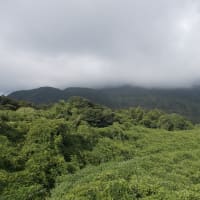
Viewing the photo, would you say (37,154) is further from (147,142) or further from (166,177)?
(147,142)

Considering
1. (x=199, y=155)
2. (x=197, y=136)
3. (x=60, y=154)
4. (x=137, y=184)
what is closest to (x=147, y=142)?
(x=199, y=155)

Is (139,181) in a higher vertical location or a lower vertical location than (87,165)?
higher

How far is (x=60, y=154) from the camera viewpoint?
2105 cm

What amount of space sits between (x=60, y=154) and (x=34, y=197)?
5.72 m

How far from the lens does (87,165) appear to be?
2222cm

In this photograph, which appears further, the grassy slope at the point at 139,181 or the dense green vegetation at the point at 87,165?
the dense green vegetation at the point at 87,165

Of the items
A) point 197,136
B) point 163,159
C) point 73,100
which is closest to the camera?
point 163,159

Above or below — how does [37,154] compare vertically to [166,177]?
above

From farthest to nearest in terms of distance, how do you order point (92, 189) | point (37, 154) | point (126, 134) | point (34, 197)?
1. point (126, 134)
2. point (37, 154)
3. point (34, 197)
4. point (92, 189)

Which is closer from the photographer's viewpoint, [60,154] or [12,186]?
[12,186]

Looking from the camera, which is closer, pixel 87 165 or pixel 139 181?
pixel 139 181

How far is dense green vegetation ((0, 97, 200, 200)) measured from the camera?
47.0ft

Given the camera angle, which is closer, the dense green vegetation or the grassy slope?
the grassy slope

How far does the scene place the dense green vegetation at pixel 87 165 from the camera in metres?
14.3
